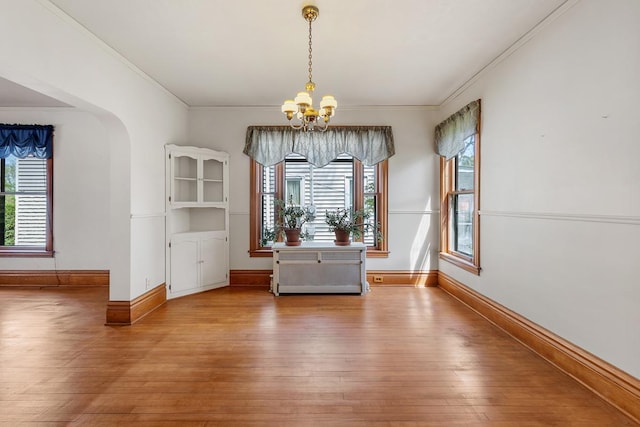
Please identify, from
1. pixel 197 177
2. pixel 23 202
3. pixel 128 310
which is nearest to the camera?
pixel 128 310

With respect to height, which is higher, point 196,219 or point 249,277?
point 196,219

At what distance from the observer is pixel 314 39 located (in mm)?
2887

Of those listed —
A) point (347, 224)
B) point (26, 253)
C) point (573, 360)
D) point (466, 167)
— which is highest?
point (466, 167)

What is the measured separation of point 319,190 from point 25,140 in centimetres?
449

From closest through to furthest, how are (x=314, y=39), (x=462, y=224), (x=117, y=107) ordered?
(x=314, y=39), (x=117, y=107), (x=462, y=224)

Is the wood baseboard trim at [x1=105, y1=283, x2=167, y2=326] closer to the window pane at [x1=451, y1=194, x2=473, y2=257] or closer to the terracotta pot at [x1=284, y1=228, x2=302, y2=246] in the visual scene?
the terracotta pot at [x1=284, y1=228, x2=302, y2=246]

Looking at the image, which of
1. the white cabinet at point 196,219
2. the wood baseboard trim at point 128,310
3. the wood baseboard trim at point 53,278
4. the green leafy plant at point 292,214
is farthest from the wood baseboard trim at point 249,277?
the wood baseboard trim at point 53,278

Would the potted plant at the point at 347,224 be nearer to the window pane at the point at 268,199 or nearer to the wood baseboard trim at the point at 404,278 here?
the wood baseboard trim at the point at 404,278

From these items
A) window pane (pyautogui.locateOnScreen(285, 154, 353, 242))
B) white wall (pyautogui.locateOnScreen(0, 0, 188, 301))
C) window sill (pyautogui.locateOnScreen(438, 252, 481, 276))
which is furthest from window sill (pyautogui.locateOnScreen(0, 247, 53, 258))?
window sill (pyautogui.locateOnScreen(438, 252, 481, 276))

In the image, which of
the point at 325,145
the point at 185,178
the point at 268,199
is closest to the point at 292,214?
the point at 268,199

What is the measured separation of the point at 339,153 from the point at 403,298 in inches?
90.6

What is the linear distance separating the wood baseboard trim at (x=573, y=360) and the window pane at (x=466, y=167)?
4.84ft

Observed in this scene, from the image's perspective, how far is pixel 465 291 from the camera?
158 inches

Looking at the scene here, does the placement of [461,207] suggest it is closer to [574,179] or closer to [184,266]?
[574,179]
